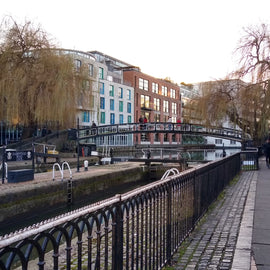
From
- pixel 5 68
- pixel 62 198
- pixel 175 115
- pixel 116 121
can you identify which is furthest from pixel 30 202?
pixel 175 115

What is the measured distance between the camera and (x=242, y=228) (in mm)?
5836

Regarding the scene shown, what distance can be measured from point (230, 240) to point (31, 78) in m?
20.1

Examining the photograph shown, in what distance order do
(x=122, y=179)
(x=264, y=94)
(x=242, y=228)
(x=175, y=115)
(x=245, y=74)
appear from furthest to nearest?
1. (x=175, y=115)
2. (x=245, y=74)
3. (x=264, y=94)
4. (x=122, y=179)
5. (x=242, y=228)

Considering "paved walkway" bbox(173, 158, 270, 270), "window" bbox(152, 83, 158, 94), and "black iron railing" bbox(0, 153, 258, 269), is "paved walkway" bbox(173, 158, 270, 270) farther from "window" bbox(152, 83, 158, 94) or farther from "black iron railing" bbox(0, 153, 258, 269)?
"window" bbox(152, 83, 158, 94)

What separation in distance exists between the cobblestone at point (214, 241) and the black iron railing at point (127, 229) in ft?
0.56

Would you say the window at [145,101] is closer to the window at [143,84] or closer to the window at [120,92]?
the window at [143,84]

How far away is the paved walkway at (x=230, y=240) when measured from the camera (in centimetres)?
427

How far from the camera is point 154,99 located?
59.4 metres

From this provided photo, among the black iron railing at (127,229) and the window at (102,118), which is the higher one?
the window at (102,118)

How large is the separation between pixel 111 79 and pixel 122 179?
1218 inches

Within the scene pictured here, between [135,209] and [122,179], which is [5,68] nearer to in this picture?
[122,179]

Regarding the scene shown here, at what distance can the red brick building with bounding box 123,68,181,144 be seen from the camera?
178 feet

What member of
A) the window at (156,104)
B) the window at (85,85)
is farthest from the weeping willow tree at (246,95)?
the window at (156,104)

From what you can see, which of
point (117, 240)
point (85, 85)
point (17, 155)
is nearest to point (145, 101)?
point (85, 85)
